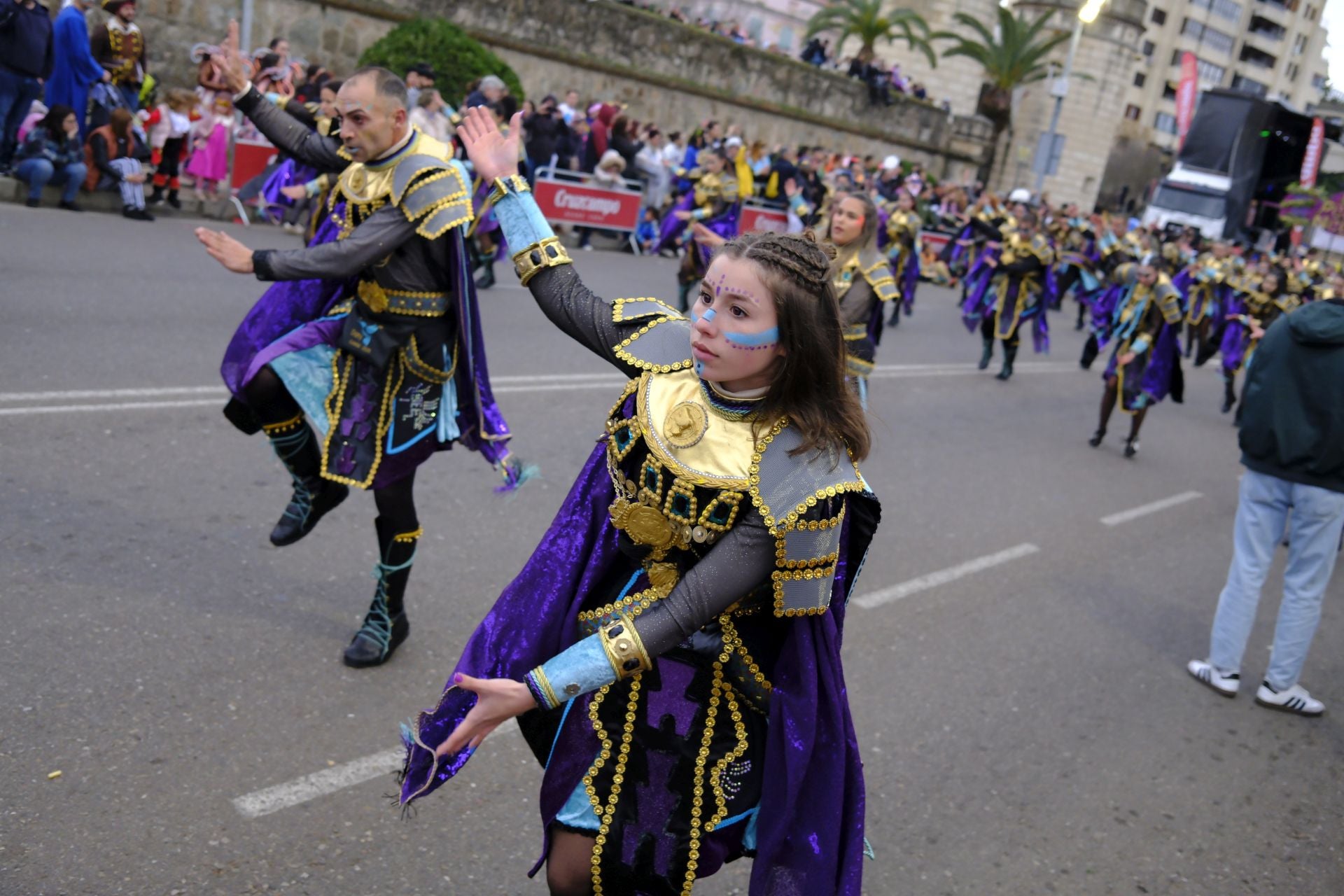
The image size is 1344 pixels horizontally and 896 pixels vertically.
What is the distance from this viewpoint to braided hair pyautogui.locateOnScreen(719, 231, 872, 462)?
2467 mm

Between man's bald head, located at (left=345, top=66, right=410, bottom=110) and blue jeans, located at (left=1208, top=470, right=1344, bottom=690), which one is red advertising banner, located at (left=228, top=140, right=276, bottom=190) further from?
blue jeans, located at (left=1208, top=470, right=1344, bottom=690)

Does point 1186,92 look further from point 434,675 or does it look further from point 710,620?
point 710,620

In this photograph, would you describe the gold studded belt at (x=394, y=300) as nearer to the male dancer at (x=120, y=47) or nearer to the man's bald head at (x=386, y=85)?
the man's bald head at (x=386, y=85)

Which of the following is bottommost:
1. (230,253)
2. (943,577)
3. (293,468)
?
(943,577)

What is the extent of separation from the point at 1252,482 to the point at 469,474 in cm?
406

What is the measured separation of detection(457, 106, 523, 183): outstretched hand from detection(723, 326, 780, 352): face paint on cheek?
91cm

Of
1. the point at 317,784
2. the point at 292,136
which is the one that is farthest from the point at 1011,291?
the point at 317,784

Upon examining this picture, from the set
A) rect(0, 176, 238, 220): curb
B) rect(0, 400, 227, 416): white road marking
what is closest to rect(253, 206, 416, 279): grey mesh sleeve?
rect(0, 400, 227, 416): white road marking

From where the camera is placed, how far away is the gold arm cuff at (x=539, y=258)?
298 cm

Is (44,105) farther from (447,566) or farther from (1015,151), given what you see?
(1015,151)

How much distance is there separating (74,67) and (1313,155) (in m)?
33.3

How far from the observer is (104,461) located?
5871 millimetres

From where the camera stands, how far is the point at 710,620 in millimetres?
2490

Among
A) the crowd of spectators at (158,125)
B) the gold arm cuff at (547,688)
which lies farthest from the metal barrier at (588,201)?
the gold arm cuff at (547,688)
